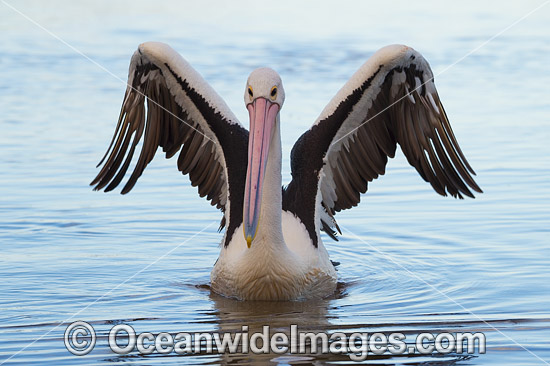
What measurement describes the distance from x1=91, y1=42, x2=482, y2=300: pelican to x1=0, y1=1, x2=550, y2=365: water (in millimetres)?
300

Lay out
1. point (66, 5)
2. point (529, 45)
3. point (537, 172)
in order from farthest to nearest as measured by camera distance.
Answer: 1. point (66, 5)
2. point (529, 45)
3. point (537, 172)

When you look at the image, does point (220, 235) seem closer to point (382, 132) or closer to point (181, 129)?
point (181, 129)

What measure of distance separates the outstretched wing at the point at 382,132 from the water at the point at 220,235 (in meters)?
0.65

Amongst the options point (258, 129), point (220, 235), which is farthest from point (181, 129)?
point (258, 129)

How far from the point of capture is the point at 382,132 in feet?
25.2

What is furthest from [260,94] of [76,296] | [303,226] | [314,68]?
[314,68]

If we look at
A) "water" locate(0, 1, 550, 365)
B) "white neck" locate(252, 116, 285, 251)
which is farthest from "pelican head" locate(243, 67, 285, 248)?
"water" locate(0, 1, 550, 365)

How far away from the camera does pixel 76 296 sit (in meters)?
6.88

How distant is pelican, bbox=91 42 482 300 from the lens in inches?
269

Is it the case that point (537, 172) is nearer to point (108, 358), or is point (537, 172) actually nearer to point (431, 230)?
point (431, 230)

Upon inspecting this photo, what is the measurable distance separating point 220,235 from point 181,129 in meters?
1.24

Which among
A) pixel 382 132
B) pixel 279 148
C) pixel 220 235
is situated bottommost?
pixel 220 235

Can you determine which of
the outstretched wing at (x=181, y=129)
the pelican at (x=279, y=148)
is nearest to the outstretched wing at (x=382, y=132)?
the pelican at (x=279, y=148)

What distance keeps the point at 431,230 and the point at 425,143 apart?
1.16 meters
